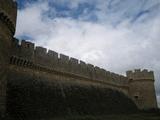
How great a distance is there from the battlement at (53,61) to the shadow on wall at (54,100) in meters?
1.19

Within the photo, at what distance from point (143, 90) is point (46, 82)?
15.0 m

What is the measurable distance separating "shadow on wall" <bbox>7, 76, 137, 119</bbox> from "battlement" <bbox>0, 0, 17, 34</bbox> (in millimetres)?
3594

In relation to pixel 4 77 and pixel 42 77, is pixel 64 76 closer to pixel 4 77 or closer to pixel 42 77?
pixel 42 77

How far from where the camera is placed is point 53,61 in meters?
16.5

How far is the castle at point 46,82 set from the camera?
1000 centimetres

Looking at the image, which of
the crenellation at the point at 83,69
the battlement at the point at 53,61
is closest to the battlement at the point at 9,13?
the battlement at the point at 53,61

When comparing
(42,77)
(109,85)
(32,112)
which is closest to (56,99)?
(42,77)

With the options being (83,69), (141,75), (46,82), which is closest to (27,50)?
(46,82)

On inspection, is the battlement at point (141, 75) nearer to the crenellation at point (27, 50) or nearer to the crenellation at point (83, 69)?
the crenellation at point (83, 69)

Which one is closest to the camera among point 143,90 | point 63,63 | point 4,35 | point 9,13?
point 4,35

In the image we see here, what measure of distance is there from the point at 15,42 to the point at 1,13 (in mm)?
4474

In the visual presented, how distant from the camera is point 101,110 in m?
18.4

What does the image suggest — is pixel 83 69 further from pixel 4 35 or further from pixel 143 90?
pixel 4 35

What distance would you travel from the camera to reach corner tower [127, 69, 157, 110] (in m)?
26.4
